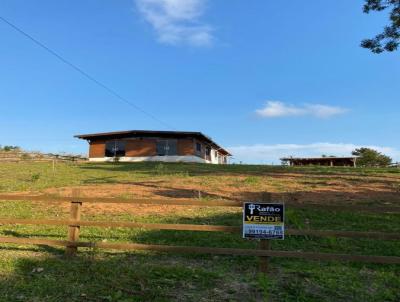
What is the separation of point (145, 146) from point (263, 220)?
39208 millimetres

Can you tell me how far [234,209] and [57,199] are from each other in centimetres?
643

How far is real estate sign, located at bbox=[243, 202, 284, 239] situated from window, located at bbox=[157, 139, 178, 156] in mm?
38257

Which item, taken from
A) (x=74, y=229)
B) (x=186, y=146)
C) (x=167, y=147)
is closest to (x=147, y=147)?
(x=167, y=147)

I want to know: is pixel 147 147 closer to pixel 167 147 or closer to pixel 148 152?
pixel 148 152

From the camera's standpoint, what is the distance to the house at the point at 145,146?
148 ft

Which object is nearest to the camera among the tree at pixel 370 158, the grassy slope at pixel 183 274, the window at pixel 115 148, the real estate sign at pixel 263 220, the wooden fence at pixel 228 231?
the grassy slope at pixel 183 274

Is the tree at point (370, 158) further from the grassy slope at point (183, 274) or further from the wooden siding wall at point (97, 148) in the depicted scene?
the grassy slope at point (183, 274)

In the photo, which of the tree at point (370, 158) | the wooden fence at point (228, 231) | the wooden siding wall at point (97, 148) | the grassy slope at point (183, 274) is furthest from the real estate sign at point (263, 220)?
the tree at point (370, 158)

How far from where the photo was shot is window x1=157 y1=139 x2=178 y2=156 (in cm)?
4562

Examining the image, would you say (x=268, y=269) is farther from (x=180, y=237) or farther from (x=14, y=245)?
A: (x=14, y=245)

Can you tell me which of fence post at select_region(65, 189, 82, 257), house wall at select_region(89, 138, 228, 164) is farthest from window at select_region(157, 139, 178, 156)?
fence post at select_region(65, 189, 82, 257)

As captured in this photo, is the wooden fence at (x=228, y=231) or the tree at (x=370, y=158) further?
the tree at (x=370, y=158)

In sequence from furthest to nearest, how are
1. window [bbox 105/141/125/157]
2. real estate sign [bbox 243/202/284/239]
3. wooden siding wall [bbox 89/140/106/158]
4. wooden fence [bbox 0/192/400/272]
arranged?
wooden siding wall [bbox 89/140/106/158] < window [bbox 105/141/125/157] < real estate sign [bbox 243/202/284/239] < wooden fence [bbox 0/192/400/272]

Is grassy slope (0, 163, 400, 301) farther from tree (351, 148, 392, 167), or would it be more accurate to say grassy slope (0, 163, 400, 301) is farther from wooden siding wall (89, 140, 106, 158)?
tree (351, 148, 392, 167)
